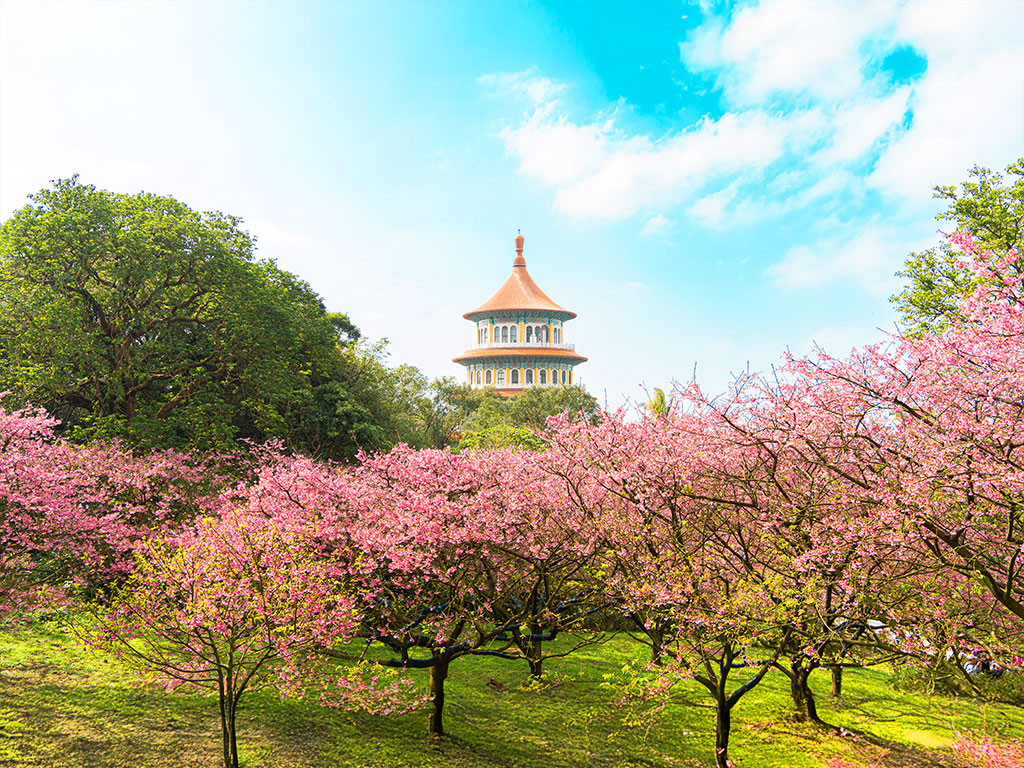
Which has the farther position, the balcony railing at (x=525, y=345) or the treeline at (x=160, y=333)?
the balcony railing at (x=525, y=345)

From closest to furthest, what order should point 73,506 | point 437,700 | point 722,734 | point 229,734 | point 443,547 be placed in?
point 229,734 < point 722,734 < point 443,547 < point 437,700 < point 73,506

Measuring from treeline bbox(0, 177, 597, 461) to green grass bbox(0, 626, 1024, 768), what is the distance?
8315 mm

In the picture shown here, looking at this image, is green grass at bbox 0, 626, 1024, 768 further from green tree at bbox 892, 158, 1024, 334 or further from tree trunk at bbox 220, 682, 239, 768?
green tree at bbox 892, 158, 1024, 334

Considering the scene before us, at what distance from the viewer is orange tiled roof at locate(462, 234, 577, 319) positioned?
233ft

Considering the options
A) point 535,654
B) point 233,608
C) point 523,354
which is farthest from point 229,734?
point 523,354

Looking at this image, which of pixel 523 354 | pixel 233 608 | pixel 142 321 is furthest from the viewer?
pixel 523 354

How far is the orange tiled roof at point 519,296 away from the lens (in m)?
71.1

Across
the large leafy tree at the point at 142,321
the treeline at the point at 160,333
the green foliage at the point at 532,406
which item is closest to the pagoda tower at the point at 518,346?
the green foliage at the point at 532,406

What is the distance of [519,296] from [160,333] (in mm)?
51549

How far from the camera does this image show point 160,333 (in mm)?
23125

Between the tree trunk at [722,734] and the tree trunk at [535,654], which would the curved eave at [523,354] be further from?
the tree trunk at [722,734]

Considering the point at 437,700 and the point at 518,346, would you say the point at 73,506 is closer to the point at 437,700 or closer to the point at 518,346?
the point at 437,700

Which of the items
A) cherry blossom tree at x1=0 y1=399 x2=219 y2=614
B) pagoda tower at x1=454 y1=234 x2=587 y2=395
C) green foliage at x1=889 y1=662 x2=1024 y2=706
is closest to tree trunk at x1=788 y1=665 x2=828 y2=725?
green foliage at x1=889 y1=662 x2=1024 y2=706

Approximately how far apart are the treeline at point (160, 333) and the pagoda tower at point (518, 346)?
42.7 meters
